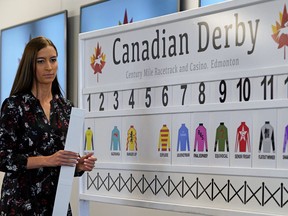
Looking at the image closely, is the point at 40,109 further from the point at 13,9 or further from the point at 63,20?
the point at 13,9

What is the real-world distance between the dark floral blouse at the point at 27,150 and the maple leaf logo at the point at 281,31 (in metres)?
1.00

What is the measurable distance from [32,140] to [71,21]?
210cm

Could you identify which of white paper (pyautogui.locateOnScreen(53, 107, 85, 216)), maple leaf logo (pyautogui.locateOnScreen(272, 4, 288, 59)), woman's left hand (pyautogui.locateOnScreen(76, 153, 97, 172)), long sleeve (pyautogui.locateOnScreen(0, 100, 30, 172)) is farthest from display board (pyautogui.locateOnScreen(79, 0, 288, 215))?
long sleeve (pyautogui.locateOnScreen(0, 100, 30, 172))

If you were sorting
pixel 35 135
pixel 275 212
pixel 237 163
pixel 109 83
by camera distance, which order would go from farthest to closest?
pixel 109 83 < pixel 35 135 < pixel 237 163 < pixel 275 212

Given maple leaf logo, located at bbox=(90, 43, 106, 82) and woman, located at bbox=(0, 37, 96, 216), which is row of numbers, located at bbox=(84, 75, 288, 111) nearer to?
maple leaf logo, located at bbox=(90, 43, 106, 82)

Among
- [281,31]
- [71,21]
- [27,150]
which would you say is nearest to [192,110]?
[281,31]

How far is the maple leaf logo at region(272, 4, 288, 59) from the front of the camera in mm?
1816

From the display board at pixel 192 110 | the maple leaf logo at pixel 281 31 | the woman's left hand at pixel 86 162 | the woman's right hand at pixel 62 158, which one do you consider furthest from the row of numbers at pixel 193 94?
the woman's right hand at pixel 62 158

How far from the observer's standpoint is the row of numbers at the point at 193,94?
1869 millimetres

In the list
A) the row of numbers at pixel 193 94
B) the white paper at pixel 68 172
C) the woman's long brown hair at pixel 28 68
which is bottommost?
the white paper at pixel 68 172

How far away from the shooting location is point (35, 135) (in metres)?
2.18

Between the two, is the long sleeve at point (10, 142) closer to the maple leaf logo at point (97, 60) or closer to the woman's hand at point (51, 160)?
the woman's hand at point (51, 160)

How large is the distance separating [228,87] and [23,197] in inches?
38.5

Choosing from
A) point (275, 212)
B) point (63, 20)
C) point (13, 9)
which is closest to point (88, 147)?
point (275, 212)
